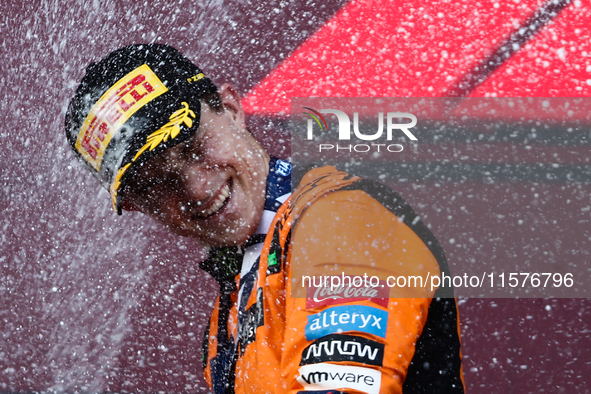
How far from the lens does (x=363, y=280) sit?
0.80m

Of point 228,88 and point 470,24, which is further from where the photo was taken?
point 470,24

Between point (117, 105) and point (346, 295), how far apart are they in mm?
586

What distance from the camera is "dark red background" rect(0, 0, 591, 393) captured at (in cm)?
183

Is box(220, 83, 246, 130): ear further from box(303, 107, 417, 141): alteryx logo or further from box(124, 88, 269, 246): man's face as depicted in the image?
box(303, 107, 417, 141): alteryx logo

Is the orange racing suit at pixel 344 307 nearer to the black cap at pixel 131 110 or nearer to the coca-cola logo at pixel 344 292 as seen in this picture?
the coca-cola logo at pixel 344 292

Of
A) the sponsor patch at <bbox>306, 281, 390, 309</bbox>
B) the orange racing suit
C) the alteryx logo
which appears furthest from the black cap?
the alteryx logo

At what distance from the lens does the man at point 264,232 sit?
785 mm

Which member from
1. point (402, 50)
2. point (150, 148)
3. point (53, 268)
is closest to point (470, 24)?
point (402, 50)

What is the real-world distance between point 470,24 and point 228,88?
1078 millimetres

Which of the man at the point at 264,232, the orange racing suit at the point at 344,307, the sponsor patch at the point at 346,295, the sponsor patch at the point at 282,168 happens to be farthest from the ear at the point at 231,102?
the sponsor patch at the point at 346,295

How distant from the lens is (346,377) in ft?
2.48

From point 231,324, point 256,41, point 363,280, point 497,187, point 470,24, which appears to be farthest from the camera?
point 256,41

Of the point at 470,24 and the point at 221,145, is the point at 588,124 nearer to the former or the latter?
the point at 470,24

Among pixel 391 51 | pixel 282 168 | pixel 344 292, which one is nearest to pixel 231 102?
pixel 282 168
